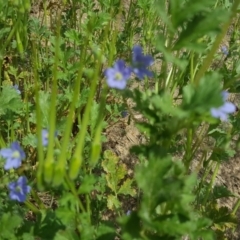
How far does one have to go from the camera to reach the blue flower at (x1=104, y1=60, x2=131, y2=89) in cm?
112

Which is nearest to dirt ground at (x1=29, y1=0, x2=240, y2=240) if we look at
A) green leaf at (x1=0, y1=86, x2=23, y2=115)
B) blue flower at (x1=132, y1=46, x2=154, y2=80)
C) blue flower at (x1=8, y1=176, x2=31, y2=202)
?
green leaf at (x1=0, y1=86, x2=23, y2=115)

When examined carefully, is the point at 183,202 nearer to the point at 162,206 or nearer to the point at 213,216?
the point at 162,206

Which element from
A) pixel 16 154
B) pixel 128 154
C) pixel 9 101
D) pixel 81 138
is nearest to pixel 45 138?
pixel 16 154

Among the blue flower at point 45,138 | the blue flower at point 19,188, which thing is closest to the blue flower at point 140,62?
the blue flower at point 45,138

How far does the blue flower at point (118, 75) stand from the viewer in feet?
3.68

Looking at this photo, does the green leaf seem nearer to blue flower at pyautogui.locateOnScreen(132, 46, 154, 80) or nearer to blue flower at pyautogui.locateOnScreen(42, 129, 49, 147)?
blue flower at pyautogui.locateOnScreen(42, 129, 49, 147)

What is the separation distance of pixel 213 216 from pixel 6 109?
3.10ft

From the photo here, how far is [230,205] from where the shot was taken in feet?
7.88

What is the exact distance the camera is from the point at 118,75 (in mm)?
1149

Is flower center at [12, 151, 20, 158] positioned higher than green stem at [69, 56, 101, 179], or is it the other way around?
flower center at [12, 151, 20, 158]

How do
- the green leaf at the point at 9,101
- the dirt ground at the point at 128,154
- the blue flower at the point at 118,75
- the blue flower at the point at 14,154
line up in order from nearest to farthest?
the blue flower at the point at 118,75 → the blue flower at the point at 14,154 → the green leaf at the point at 9,101 → the dirt ground at the point at 128,154

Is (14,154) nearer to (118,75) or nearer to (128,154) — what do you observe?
(118,75)

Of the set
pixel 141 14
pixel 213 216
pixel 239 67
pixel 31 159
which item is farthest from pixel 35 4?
pixel 213 216

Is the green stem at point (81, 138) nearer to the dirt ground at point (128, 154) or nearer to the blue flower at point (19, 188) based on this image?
the blue flower at point (19, 188)
